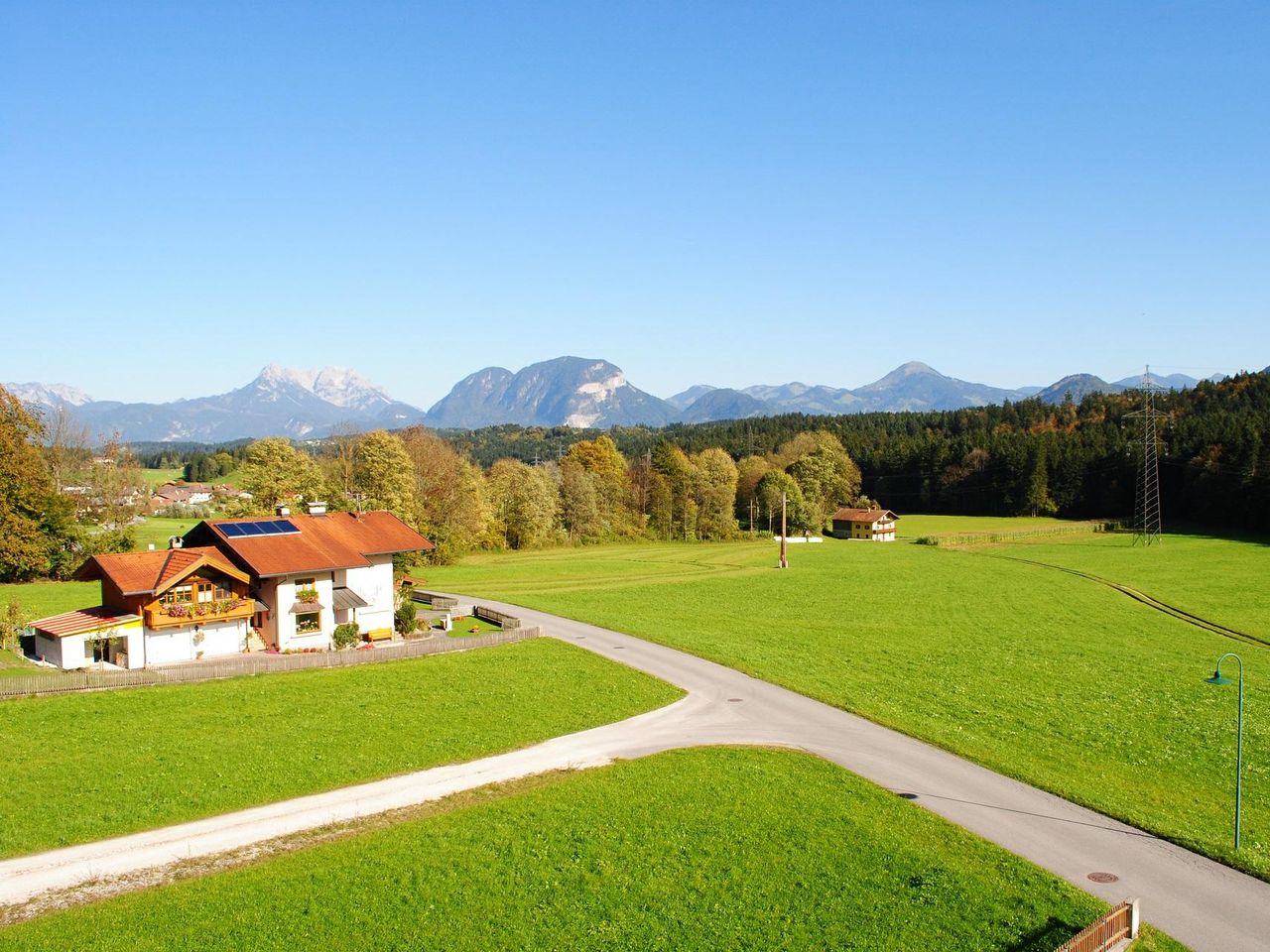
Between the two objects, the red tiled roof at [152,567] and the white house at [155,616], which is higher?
the red tiled roof at [152,567]

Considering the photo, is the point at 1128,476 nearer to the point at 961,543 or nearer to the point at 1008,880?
the point at 961,543

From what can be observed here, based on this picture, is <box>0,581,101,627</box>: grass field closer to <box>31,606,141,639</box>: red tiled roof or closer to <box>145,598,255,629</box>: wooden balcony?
<box>31,606,141,639</box>: red tiled roof

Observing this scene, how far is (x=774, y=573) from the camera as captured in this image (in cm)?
8562

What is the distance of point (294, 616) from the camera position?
45750mm

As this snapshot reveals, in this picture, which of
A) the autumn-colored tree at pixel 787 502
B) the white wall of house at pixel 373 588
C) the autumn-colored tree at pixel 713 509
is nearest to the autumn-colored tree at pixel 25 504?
the white wall of house at pixel 373 588

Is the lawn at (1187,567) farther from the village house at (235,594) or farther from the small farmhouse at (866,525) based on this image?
the village house at (235,594)

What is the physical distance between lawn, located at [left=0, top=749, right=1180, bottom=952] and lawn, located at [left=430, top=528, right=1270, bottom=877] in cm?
660

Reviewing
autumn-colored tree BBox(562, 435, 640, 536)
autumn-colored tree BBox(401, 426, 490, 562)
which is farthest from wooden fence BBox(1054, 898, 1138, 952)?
autumn-colored tree BBox(562, 435, 640, 536)

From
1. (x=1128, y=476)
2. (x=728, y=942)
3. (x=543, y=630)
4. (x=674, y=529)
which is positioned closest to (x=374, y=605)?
(x=543, y=630)

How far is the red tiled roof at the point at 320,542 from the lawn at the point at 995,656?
13096 millimetres

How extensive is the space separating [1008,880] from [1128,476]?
5329 inches

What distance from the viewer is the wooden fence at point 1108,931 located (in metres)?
16.1

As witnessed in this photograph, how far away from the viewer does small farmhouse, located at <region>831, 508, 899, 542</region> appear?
128 meters

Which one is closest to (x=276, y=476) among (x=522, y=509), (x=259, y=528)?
(x=259, y=528)
